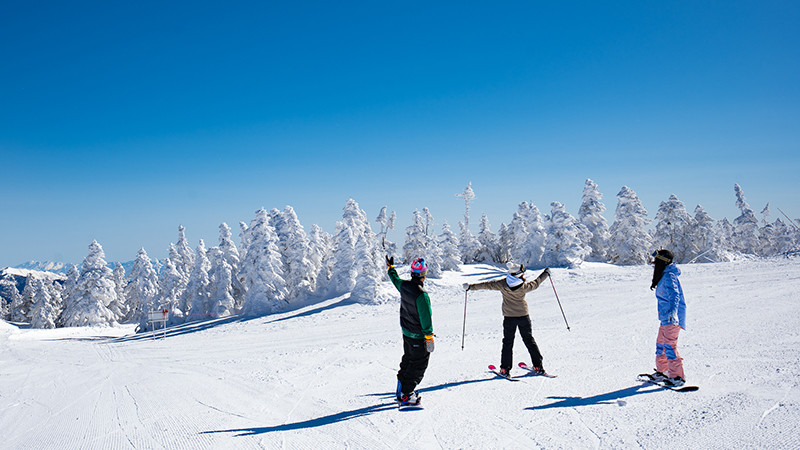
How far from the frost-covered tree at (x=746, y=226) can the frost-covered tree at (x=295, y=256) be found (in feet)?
180

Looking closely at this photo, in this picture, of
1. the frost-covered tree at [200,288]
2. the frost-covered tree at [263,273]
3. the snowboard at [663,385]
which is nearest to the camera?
the snowboard at [663,385]

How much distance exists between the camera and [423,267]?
5910 mm

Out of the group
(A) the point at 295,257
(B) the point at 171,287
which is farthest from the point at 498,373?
(B) the point at 171,287

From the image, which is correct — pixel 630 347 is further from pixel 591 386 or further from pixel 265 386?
pixel 265 386

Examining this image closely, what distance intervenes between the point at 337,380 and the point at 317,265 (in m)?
32.8

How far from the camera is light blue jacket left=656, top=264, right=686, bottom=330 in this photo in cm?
606

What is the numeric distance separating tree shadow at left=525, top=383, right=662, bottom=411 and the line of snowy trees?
2303cm

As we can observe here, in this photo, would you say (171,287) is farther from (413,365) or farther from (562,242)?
(413,365)

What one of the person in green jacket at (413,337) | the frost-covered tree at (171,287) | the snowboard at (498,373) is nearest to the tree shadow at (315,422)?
the person in green jacket at (413,337)

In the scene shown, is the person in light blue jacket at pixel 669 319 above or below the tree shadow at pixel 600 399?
above

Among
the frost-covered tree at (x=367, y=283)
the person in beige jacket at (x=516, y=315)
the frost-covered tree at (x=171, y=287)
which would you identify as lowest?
the frost-covered tree at (x=171, y=287)

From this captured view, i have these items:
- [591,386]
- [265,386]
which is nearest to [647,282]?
[591,386]

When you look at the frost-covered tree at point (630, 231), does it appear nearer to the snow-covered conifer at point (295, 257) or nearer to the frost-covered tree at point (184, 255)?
the snow-covered conifer at point (295, 257)

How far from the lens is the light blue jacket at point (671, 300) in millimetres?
6059
